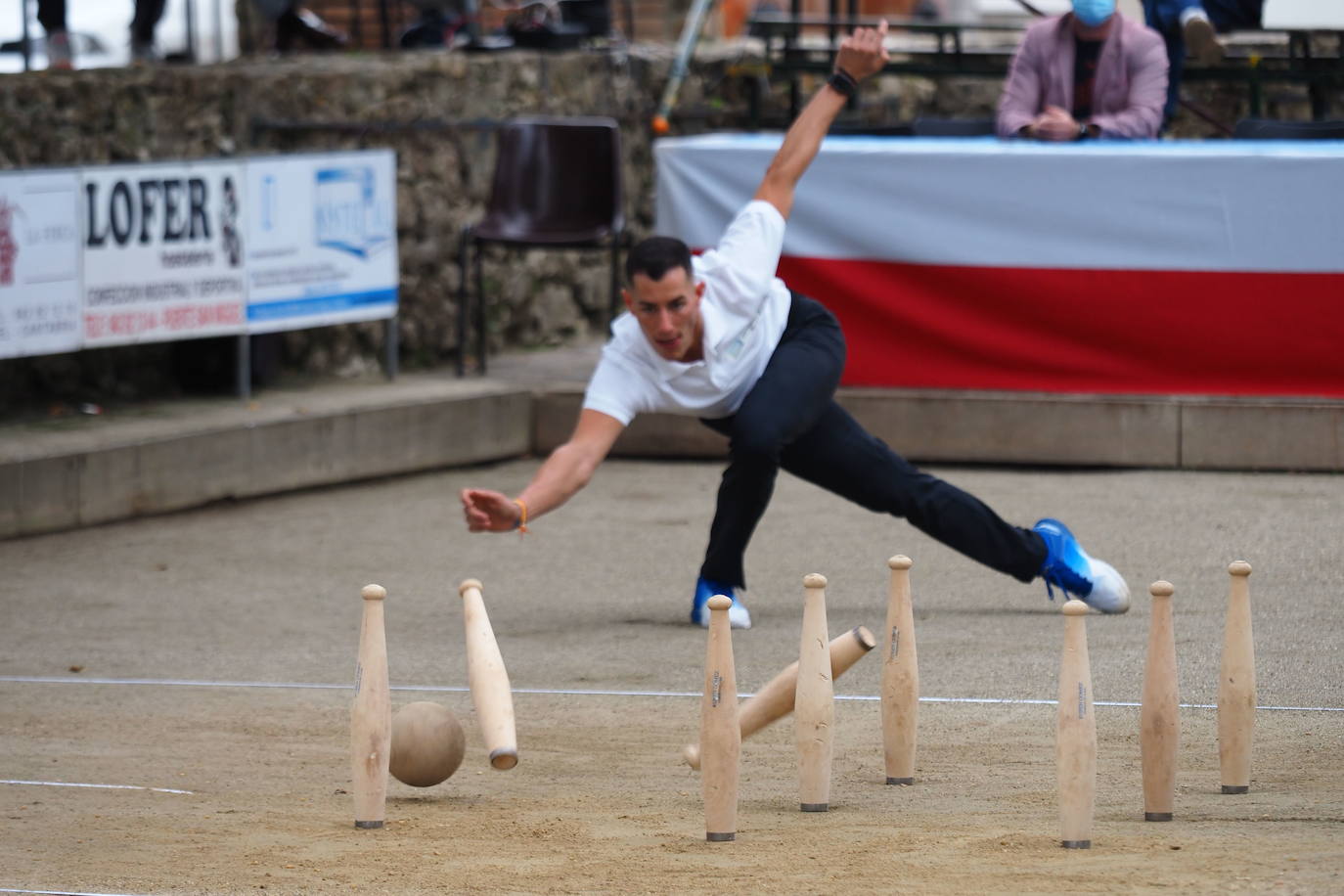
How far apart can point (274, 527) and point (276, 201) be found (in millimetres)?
1942

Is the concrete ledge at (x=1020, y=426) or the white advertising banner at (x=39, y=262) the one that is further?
the concrete ledge at (x=1020, y=426)

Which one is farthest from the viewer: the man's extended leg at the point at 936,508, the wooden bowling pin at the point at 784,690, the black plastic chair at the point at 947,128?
the black plastic chair at the point at 947,128

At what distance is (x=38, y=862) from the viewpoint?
4.68 m

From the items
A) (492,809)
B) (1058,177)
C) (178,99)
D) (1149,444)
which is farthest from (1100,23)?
(492,809)

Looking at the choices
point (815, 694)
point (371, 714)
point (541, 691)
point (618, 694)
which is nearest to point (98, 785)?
point (371, 714)

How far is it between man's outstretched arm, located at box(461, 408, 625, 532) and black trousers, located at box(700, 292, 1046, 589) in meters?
0.56

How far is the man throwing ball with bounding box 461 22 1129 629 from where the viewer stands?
667cm

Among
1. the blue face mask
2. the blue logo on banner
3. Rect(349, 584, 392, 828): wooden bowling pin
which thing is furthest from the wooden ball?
the blue face mask

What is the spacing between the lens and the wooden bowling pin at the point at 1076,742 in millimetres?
4465

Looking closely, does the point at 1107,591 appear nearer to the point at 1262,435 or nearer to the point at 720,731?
the point at 720,731

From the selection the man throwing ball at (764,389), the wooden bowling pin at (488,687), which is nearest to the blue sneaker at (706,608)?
the man throwing ball at (764,389)

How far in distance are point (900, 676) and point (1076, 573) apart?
85.2 inches

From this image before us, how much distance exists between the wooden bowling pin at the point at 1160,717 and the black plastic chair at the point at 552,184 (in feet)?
23.4

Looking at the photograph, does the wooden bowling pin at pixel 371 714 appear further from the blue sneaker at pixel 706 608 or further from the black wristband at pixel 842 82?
the black wristband at pixel 842 82
